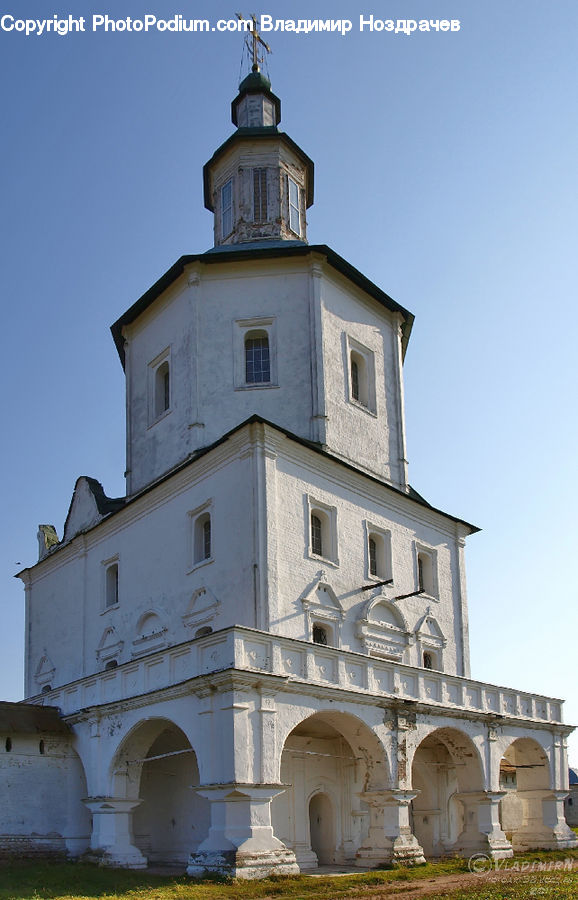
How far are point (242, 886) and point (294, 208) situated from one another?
19097mm

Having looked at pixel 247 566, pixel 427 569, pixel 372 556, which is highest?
pixel 372 556

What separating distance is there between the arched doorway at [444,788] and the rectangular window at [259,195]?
14.9 meters

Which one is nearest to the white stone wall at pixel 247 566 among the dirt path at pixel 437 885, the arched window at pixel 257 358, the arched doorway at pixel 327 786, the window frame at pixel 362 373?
the arched doorway at pixel 327 786

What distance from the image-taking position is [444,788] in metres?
22.4

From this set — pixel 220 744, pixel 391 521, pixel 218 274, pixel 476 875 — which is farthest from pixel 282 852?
pixel 218 274

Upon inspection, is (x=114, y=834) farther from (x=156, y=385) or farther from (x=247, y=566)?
(x=156, y=385)

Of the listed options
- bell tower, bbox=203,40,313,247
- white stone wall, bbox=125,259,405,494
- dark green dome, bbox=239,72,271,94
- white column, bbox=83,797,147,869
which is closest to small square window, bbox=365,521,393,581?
→ white stone wall, bbox=125,259,405,494

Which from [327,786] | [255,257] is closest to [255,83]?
[255,257]

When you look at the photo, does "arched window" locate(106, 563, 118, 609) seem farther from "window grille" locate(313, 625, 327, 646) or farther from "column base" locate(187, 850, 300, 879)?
"column base" locate(187, 850, 300, 879)

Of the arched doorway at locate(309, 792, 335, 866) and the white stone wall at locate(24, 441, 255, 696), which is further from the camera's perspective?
the arched doorway at locate(309, 792, 335, 866)

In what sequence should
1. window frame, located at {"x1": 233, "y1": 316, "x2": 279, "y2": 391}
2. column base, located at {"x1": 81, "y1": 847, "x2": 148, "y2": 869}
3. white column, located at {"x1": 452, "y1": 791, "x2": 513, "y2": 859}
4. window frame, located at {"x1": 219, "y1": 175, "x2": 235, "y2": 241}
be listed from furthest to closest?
window frame, located at {"x1": 219, "y1": 175, "x2": 235, "y2": 241}, window frame, located at {"x1": 233, "y1": 316, "x2": 279, "y2": 391}, white column, located at {"x1": 452, "y1": 791, "x2": 513, "y2": 859}, column base, located at {"x1": 81, "y1": 847, "x2": 148, "y2": 869}

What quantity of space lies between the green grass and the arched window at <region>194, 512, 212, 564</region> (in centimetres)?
683

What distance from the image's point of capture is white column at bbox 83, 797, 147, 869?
59.4ft

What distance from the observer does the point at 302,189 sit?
27766mm
